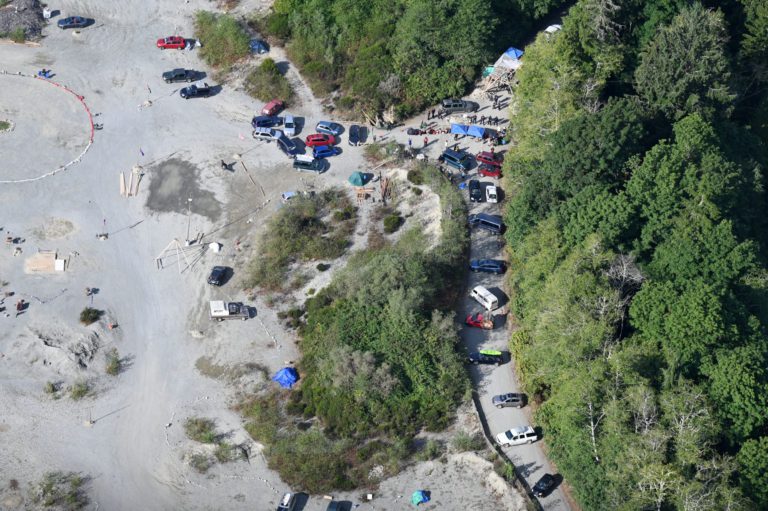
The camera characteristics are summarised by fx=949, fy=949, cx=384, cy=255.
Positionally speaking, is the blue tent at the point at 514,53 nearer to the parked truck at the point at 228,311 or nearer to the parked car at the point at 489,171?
the parked car at the point at 489,171

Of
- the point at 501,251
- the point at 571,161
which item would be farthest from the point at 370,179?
the point at 571,161

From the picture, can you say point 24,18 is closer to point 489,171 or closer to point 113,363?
point 113,363

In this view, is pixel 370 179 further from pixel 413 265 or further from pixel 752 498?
pixel 752 498

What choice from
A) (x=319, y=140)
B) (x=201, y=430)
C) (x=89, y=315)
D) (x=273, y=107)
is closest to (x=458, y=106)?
(x=319, y=140)

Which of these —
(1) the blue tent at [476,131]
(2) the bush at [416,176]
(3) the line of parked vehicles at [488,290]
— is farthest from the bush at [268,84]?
(3) the line of parked vehicles at [488,290]

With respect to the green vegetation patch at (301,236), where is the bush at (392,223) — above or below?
above
